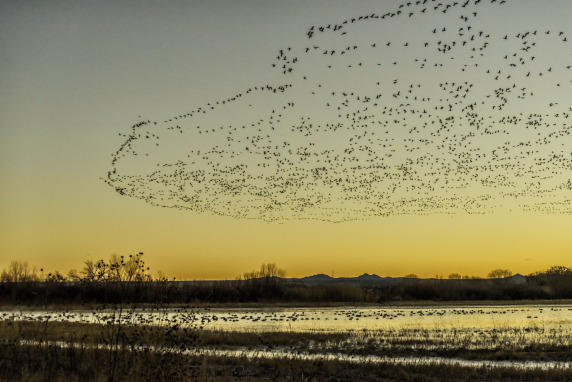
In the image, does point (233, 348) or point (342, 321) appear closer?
point (233, 348)

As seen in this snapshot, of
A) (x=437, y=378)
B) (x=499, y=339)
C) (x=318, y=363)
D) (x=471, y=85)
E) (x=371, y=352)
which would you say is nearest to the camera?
(x=437, y=378)

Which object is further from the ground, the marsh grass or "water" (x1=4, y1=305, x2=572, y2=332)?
the marsh grass

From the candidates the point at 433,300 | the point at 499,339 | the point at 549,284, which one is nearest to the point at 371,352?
the point at 499,339

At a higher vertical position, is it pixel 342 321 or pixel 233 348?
pixel 233 348

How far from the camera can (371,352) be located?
2991cm

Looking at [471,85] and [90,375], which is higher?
[471,85]

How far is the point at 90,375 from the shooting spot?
550 inches

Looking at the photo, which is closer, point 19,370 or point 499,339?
point 19,370

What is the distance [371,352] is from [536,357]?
7.94 metres

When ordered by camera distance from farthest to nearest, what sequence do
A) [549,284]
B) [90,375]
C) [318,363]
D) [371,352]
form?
[549,284] < [371,352] < [318,363] < [90,375]

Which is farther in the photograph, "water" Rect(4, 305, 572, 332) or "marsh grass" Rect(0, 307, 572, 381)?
"water" Rect(4, 305, 572, 332)

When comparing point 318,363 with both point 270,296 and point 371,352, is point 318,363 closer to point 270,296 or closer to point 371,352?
point 371,352

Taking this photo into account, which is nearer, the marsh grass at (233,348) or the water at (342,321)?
the marsh grass at (233,348)

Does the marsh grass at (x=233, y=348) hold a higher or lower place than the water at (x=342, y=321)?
higher
